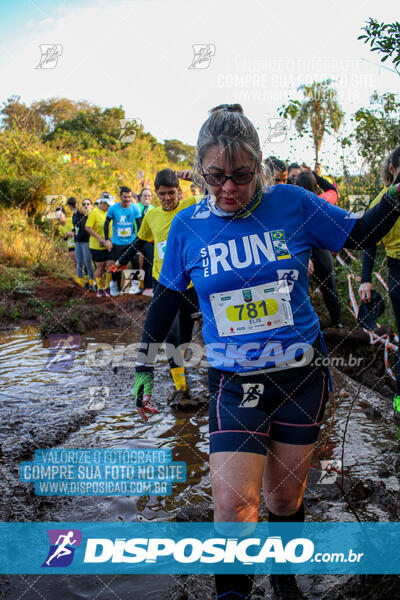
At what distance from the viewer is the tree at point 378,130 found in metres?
5.91

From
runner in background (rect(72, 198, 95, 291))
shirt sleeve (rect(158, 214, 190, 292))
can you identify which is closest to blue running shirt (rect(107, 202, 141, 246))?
runner in background (rect(72, 198, 95, 291))

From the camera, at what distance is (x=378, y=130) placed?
647 cm

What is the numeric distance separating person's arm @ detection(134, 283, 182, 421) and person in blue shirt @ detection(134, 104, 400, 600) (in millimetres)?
283

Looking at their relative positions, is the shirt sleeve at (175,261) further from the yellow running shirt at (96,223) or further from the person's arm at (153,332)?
the yellow running shirt at (96,223)

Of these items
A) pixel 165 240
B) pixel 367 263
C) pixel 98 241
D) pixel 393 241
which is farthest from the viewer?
pixel 98 241

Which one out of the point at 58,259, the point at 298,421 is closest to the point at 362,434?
the point at 298,421

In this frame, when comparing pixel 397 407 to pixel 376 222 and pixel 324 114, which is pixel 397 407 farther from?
pixel 324 114

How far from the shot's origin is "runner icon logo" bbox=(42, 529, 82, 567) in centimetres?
265

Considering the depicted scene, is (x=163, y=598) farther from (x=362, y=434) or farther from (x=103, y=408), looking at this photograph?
(x=103, y=408)

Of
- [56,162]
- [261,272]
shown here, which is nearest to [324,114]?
[261,272]

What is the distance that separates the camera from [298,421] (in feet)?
6.59

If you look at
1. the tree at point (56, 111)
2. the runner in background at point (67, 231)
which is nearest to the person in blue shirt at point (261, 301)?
the runner in background at point (67, 231)

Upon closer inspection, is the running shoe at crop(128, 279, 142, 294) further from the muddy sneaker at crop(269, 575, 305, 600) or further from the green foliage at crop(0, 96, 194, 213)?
the muddy sneaker at crop(269, 575, 305, 600)

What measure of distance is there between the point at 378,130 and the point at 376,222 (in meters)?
Answer: 4.97
